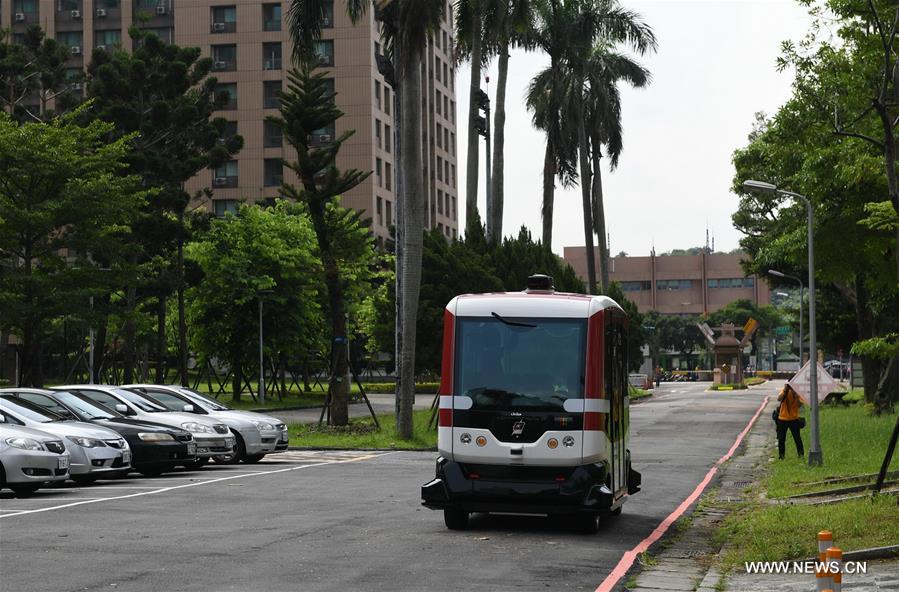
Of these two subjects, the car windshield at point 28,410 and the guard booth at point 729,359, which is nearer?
the car windshield at point 28,410

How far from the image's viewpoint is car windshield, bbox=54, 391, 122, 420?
22.9 metres

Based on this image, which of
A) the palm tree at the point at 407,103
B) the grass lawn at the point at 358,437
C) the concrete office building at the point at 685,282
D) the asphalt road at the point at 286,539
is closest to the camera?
the asphalt road at the point at 286,539

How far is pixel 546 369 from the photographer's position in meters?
14.7

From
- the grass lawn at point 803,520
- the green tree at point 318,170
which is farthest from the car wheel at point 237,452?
the grass lawn at point 803,520

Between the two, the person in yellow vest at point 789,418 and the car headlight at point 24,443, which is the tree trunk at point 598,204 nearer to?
the person in yellow vest at point 789,418

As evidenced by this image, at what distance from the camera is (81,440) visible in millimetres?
20312

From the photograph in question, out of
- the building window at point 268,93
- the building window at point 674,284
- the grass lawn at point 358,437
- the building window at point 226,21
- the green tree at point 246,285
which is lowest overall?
the grass lawn at point 358,437

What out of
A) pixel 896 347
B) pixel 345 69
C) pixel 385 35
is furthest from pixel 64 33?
pixel 896 347

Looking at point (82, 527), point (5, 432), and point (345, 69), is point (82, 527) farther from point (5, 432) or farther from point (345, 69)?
point (345, 69)

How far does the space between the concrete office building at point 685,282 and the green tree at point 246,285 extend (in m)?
80.5

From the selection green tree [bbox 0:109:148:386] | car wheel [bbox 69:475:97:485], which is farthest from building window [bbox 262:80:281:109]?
car wheel [bbox 69:475:97:485]

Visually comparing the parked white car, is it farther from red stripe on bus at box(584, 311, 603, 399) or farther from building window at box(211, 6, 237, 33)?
building window at box(211, 6, 237, 33)

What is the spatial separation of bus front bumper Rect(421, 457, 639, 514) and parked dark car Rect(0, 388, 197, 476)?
30.4 ft

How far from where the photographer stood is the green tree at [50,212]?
33969 mm
